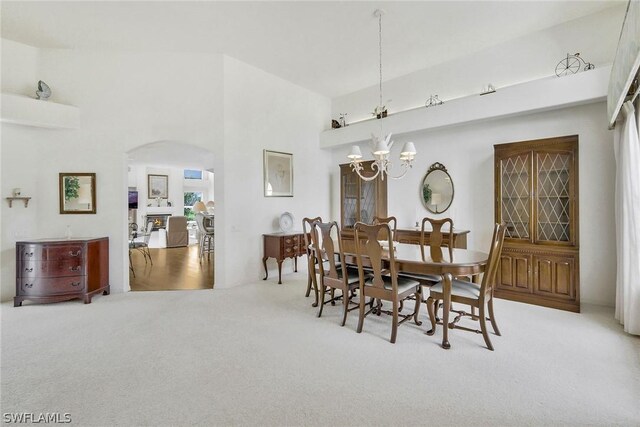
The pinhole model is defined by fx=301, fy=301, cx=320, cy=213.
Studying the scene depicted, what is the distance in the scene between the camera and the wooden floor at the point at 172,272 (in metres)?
4.96

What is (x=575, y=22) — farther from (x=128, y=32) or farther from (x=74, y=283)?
(x=74, y=283)

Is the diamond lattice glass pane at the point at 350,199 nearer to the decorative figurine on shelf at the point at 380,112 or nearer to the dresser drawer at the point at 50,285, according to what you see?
the decorative figurine on shelf at the point at 380,112

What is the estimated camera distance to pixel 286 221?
5637mm

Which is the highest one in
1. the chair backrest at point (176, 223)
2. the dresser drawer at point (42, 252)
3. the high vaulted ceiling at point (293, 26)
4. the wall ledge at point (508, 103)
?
the high vaulted ceiling at point (293, 26)

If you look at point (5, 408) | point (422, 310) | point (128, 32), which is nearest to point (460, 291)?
point (422, 310)

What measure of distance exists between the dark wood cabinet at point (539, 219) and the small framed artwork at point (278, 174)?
137 inches

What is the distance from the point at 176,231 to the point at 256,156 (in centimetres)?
532

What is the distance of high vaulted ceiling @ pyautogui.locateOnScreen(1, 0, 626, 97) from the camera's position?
354 cm

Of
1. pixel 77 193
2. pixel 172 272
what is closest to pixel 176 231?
pixel 172 272

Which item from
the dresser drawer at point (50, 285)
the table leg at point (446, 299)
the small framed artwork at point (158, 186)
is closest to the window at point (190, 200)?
the small framed artwork at point (158, 186)

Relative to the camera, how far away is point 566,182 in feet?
12.1

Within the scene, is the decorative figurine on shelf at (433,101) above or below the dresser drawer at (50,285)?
above

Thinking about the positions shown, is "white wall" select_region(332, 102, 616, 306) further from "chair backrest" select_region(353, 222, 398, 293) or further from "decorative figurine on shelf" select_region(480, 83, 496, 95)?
"chair backrest" select_region(353, 222, 398, 293)

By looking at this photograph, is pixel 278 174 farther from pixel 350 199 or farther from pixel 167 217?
pixel 167 217
